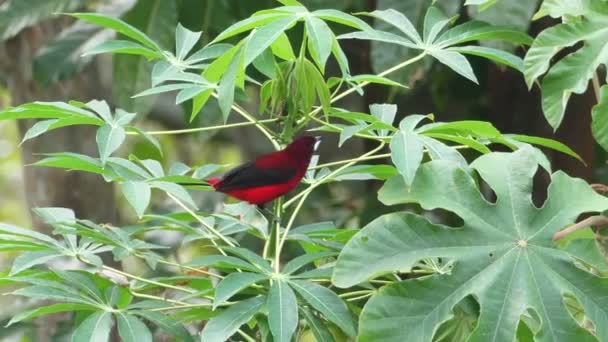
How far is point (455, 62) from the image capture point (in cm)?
180

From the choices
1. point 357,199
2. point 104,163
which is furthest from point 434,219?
point 104,163

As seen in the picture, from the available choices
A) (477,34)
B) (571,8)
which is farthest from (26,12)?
(571,8)

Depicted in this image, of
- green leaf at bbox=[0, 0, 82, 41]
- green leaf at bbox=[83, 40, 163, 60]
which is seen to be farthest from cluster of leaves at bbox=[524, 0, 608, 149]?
green leaf at bbox=[0, 0, 82, 41]

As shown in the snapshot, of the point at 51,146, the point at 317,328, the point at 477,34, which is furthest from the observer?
the point at 51,146

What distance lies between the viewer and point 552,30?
6.00 feet

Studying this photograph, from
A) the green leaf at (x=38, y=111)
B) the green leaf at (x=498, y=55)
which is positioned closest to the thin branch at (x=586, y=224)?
the green leaf at (x=498, y=55)

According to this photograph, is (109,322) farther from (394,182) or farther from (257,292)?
(394,182)

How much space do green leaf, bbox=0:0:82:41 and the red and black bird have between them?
5.95 feet

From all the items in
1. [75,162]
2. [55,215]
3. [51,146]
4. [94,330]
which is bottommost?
[51,146]

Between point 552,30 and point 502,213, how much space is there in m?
0.34

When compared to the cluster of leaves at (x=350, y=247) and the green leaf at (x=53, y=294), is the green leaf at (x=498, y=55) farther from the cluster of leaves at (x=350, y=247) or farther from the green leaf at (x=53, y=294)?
the green leaf at (x=53, y=294)

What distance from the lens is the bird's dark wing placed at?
1802 mm

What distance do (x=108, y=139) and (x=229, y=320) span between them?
332 mm

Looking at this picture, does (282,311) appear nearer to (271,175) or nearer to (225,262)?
(225,262)
